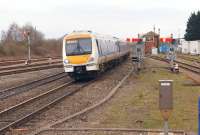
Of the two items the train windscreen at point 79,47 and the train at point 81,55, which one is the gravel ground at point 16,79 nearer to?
the train at point 81,55

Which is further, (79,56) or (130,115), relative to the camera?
(79,56)

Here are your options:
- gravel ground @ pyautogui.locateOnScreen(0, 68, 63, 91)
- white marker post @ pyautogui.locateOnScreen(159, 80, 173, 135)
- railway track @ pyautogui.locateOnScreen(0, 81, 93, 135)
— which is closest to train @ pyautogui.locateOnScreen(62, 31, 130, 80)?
gravel ground @ pyautogui.locateOnScreen(0, 68, 63, 91)

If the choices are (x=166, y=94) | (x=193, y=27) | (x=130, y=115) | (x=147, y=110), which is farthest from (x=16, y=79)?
(x=193, y=27)

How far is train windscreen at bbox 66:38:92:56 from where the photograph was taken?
93.1 feet

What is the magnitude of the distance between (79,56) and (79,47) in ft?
1.84

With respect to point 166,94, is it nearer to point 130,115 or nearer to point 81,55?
point 130,115

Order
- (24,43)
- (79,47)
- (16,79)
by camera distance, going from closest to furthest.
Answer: (79,47), (16,79), (24,43)

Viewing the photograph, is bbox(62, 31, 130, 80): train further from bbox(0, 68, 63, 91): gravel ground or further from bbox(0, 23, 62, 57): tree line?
bbox(0, 23, 62, 57): tree line

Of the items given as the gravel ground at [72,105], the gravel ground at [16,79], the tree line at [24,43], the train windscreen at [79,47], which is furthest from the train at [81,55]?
the tree line at [24,43]

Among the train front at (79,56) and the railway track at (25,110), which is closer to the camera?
the railway track at (25,110)

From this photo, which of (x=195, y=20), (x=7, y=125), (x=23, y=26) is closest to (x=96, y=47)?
(x=7, y=125)

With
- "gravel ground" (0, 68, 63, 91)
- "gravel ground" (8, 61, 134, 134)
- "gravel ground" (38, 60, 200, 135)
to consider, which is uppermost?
"gravel ground" (38, 60, 200, 135)

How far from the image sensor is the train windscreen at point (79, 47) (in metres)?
28.4

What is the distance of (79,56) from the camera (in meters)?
28.2
